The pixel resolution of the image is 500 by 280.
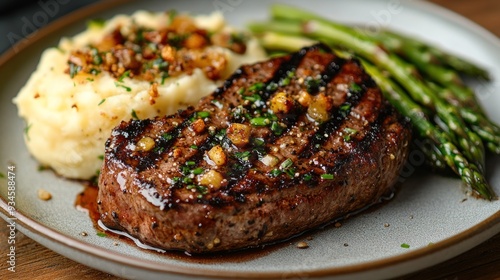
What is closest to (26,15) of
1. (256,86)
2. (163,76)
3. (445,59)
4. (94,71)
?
(94,71)

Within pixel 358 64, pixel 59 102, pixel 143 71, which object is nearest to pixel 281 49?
pixel 358 64

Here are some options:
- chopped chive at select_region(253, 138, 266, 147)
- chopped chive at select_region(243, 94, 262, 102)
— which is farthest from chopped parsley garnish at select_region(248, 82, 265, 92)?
chopped chive at select_region(253, 138, 266, 147)

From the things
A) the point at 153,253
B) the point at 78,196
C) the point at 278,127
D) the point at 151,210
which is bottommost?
the point at 78,196

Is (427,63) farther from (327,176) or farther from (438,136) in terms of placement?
(327,176)

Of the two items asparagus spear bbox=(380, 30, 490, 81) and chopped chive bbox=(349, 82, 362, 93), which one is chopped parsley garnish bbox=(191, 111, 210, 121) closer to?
chopped chive bbox=(349, 82, 362, 93)

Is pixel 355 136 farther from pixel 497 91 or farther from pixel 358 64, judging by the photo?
pixel 497 91

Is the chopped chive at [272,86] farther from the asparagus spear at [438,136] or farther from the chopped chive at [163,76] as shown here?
the asparagus spear at [438,136]
